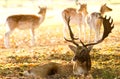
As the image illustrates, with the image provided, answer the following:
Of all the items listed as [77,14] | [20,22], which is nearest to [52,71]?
[20,22]

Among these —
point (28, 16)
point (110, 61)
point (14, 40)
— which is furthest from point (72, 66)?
point (14, 40)

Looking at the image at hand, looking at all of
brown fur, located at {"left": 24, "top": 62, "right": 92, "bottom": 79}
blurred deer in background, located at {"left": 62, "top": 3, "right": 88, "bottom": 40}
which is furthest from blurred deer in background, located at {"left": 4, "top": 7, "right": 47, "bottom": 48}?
brown fur, located at {"left": 24, "top": 62, "right": 92, "bottom": 79}

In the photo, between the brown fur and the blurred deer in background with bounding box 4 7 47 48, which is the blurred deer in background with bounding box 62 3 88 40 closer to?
the blurred deer in background with bounding box 4 7 47 48

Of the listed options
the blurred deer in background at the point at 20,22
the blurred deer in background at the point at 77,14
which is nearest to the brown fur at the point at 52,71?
the blurred deer in background at the point at 20,22

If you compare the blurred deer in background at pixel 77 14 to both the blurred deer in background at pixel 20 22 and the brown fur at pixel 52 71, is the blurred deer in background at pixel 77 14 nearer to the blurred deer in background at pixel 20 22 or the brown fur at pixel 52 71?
the blurred deer in background at pixel 20 22

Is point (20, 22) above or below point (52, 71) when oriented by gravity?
above

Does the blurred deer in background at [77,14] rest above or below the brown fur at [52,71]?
above

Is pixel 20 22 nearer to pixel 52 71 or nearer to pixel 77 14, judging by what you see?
pixel 77 14

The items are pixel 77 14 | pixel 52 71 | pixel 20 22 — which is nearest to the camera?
pixel 52 71

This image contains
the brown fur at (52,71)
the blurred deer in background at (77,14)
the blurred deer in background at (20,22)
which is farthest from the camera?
the blurred deer in background at (77,14)

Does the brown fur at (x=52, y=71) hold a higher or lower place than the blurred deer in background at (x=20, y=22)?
lower

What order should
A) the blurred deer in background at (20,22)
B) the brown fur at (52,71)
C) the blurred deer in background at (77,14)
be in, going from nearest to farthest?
the brown fur at (52,71), the blurred deer in background at (20,22), the blurred deer in background at (77,14)

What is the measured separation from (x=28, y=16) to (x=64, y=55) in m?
5.73

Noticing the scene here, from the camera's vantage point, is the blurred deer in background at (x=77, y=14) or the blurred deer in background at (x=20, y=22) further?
the blurred deer in background at (x=77, y=14)
